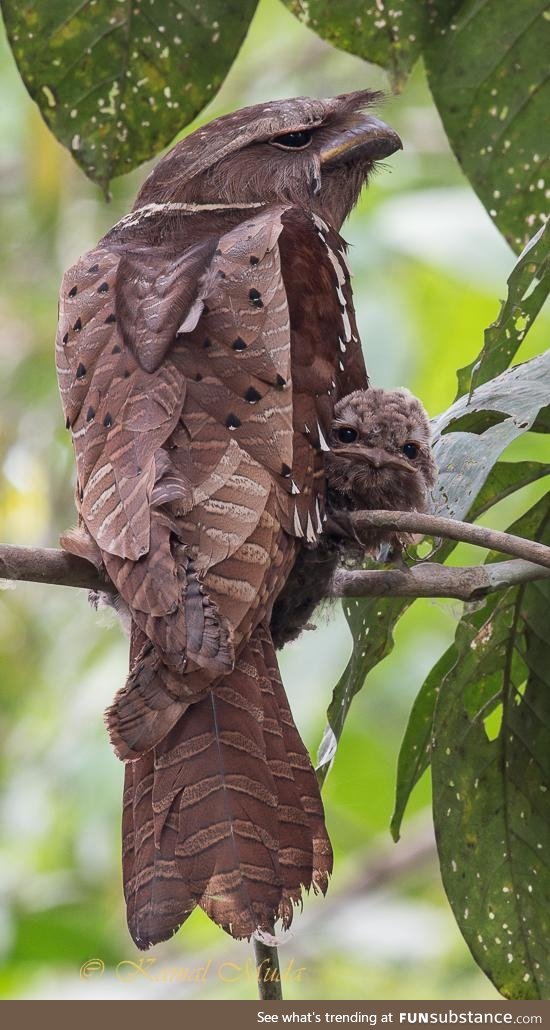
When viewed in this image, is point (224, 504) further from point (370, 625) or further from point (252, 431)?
point (370, 625)

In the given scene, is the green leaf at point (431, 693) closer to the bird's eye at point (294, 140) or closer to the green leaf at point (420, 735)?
the green leaf at point (420, 735)

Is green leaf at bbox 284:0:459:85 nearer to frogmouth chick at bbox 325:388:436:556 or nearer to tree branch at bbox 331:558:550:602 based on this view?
frogmouth chick at bbox 325:388:436:556

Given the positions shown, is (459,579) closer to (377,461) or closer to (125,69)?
(377,461)

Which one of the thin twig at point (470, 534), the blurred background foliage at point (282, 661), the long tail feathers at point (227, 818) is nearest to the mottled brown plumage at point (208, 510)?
the long tail feathers at point (227, 818)

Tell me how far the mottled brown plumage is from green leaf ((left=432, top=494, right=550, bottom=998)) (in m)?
0.42

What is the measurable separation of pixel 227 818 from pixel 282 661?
2690 mm

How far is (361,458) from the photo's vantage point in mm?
2547

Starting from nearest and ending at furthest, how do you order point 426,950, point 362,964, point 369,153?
1. point 369,153
2. point 426,950
3. point 362,964

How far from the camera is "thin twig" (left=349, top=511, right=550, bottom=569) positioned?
1857 millimetres

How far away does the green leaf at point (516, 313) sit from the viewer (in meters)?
2.15

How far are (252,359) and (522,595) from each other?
0.68 m

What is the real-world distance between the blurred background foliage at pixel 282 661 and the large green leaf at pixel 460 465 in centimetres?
135

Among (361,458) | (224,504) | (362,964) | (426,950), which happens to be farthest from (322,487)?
(362,964)
